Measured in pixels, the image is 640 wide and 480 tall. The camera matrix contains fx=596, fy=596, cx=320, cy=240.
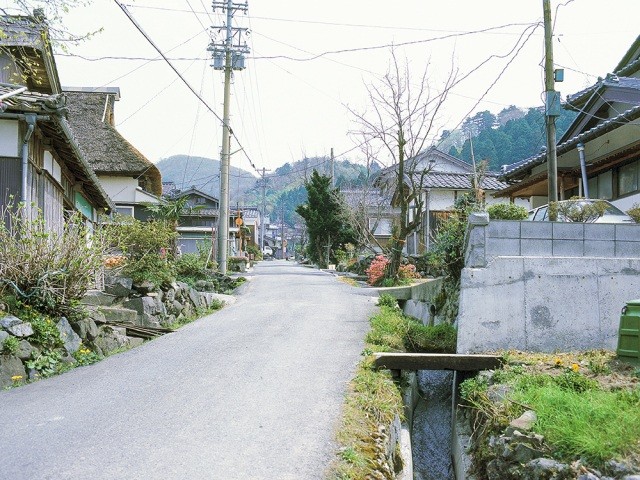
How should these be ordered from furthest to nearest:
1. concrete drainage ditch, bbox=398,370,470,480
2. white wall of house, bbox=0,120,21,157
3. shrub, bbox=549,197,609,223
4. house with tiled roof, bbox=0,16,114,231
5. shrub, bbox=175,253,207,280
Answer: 1. shrub, bbox=175,253,207,280
2. shrub, bbox=549,197,609,223
3. white wall of house, bbox=0,120,21,157
4. house with tiled roof, bbox=0,16,114,231
5. concrete drainage ditch, bbox=398,370,470,480

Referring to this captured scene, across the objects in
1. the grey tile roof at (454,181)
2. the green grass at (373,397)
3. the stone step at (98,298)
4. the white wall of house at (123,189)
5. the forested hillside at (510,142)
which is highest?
the forested hillside at (510,142)

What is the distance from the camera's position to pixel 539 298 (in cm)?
913

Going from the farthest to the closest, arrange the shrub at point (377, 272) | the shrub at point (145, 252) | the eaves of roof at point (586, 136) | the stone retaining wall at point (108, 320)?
the shrub at point (377, 272)
the eaves of roof at point (586, 136)
the shrub at point (145, 252)
the stone retaining wall at point (108, 320)

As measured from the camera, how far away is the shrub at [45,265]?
342 inches

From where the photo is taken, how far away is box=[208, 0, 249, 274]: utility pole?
74.7ft

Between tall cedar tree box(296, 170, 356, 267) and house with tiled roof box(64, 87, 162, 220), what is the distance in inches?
513

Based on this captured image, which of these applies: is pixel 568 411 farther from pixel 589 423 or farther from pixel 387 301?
pixel 387 301

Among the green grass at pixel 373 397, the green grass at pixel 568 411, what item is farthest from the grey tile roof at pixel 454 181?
the green grass at pixel 568 411

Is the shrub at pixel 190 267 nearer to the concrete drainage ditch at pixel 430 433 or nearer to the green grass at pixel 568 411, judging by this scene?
the concrete drainage ditch at pixel 430 433

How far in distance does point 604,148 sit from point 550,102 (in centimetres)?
562

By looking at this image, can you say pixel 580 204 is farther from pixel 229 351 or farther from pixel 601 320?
pixel 229 351

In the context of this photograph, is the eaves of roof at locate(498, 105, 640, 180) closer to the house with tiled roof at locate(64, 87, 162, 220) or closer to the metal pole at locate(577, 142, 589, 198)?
the metal pole at locate(577, 142, 589, 198)

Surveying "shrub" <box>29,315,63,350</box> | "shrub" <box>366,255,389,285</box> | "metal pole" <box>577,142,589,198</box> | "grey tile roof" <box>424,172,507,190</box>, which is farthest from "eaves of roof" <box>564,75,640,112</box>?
"shrub" <box>29,315,63,350</box>

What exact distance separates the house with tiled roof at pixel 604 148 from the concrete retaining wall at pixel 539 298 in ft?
19.6
